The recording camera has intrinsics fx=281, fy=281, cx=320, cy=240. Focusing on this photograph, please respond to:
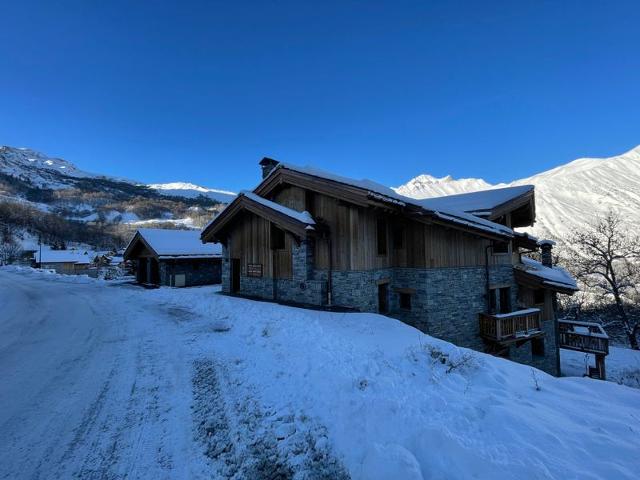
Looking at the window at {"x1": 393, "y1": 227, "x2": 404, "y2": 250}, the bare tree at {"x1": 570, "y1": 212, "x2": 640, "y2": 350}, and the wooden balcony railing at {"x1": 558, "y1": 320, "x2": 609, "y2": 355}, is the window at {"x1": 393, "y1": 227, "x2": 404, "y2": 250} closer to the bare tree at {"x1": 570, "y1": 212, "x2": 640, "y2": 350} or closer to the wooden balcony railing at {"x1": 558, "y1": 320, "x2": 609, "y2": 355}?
the wooden balcony railing at {"x1": 558, "y1": 320, "x2": 609, "y2": 355}

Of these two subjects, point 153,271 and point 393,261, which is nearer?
point 393,261

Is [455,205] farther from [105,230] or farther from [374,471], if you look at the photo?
[105,230]

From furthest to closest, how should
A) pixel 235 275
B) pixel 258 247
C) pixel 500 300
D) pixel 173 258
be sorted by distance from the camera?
1. pixel 173 258
2. pixel 235 275
3. pixel 258 247
4. pixel 500 300

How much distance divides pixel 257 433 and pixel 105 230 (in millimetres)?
148962

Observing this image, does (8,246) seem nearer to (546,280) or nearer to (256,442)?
(256,442)

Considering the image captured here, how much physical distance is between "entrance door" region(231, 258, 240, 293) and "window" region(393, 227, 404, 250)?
9.27 meters

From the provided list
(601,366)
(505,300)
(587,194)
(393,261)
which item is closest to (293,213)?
(393,261)

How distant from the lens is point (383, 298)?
13.0 m

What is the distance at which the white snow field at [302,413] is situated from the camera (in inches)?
124

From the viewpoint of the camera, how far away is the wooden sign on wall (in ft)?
48.8

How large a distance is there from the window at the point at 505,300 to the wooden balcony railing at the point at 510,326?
59.4 inches

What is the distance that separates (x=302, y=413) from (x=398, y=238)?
10.1 metres

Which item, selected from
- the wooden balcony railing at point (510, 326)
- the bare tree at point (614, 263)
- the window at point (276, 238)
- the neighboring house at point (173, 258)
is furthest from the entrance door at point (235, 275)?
the bare tree at point (614, 263)

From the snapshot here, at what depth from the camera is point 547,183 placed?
66.4 m
